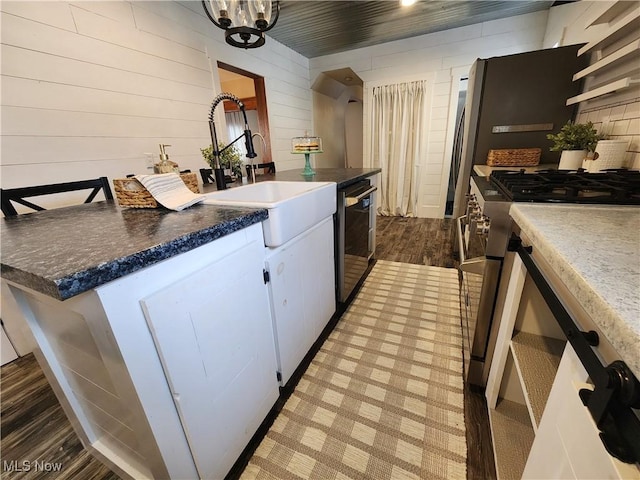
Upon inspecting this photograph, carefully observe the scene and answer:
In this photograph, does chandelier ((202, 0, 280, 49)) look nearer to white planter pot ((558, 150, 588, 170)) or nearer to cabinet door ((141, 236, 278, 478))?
cabinet door ((141, 236, 278, 478))

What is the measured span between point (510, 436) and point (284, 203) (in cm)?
123

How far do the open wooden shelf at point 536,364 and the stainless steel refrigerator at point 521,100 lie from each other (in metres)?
1.90

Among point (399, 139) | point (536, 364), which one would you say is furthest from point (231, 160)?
point (399, 139)

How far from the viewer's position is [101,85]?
1.89 meters

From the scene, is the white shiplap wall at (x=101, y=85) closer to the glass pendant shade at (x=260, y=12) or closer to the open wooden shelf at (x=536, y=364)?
the glass pendant shade at (x=260, y=12)

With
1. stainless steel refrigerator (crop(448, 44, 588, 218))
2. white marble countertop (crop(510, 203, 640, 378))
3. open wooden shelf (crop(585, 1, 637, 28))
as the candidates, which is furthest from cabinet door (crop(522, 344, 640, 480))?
stainless steel refrigerator (crop(448, 44, 588, 218))

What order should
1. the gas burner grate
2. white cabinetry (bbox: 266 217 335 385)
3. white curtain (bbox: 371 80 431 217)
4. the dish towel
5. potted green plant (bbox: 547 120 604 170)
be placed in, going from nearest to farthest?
the gas burner grate → the dish towel → white cabinetry (bbox: 266 217 335 385) → potted green plant (bbox: 547 120 604 170) → white curtain (bbox: 371 80 431 217)

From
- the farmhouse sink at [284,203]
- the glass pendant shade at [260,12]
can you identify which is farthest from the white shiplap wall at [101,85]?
the farmhouse sink at [284,203]

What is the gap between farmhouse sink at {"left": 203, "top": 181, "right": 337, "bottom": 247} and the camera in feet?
3.20

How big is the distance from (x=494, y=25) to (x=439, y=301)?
3.62m

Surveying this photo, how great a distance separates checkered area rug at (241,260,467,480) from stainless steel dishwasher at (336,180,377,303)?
0.26 meters

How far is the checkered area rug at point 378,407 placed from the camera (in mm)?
983

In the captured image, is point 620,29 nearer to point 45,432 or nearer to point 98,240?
point 98,240

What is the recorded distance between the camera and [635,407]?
31cm
